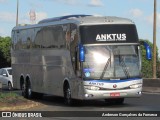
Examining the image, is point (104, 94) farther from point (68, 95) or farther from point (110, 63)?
point (68, 95)

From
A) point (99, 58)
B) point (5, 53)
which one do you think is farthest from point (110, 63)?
point (5, 53)

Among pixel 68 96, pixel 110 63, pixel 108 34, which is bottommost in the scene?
pixel 68 96

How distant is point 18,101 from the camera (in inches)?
808

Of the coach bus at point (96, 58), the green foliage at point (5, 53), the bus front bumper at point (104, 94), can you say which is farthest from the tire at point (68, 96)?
the green foliage at point (5, 53)

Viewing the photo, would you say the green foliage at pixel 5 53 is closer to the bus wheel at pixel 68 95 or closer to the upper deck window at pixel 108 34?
the bus wheel at pixel 68 95

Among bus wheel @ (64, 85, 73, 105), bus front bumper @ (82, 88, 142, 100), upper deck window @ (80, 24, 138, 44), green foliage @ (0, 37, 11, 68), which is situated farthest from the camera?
green foliage @ (0, 37, 11, 68)

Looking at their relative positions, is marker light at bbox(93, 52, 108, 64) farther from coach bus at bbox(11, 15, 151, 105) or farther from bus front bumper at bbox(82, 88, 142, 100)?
bus front bumper at bbox(82, 88, 142, 100)

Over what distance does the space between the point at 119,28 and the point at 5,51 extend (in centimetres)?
Result: 4931

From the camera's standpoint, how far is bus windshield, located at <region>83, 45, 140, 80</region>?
19.9 meters

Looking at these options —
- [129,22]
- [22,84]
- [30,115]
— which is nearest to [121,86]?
[129,22]

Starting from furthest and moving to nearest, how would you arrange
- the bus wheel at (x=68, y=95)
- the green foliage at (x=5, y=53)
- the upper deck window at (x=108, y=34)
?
the green foliage at (x=5, y=53) < the bus wheel at (x=68, y=95) < the upper deck window at (x=108, y=34)

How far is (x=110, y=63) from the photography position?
65.5 feet

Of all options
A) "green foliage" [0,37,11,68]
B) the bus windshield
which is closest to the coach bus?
the bus windshield

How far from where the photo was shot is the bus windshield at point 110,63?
19.9 meters
